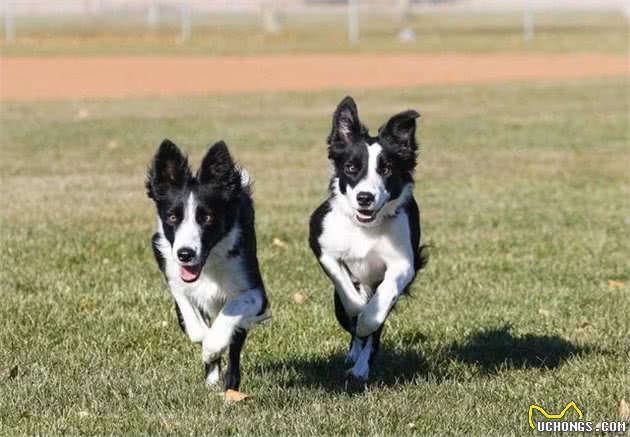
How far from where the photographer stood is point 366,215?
22.7 ft

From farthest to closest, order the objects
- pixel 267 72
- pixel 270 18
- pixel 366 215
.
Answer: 1. pixel 270 18
2. pixel 267 72
3. pixel 366 215

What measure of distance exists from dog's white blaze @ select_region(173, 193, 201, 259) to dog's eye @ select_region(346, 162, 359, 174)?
3.41 ft

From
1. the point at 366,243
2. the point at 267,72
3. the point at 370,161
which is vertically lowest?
the point at 267,72

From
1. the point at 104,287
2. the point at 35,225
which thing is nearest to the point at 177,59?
the point at 35,225

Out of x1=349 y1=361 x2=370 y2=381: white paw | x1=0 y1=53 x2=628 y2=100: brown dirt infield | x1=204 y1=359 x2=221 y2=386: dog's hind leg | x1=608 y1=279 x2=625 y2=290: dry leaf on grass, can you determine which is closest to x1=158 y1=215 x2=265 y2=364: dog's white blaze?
x1=204 y1=359 x2=221 y2=386: dog's hind leg

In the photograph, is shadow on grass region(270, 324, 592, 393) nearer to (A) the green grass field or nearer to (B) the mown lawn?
(B) the mown lawn

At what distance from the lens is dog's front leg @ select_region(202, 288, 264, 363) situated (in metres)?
6.35

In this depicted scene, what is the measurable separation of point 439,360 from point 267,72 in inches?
1184

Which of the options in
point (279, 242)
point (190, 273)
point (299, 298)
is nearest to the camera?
point (190, 273)

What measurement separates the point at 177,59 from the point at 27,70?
620 centimetres

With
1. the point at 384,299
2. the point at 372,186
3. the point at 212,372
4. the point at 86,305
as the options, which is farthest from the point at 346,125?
the point at 86,305

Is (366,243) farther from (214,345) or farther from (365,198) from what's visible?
(214,345)

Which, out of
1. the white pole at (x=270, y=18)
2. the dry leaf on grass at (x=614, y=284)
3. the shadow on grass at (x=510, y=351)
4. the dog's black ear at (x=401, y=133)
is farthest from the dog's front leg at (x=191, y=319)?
the white pole at (x=270, y=18)

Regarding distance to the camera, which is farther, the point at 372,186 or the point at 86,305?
the point at 86,305
